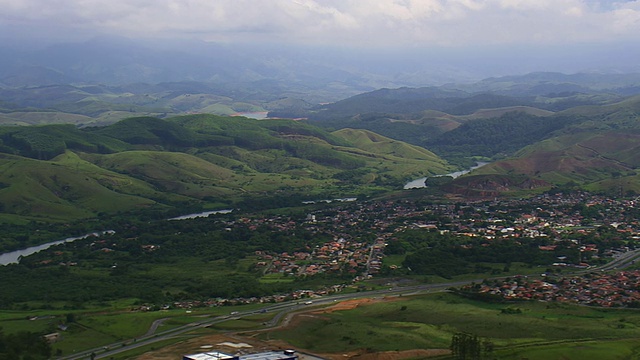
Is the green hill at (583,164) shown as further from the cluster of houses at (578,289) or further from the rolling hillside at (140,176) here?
the cluster of houses at (578,289)

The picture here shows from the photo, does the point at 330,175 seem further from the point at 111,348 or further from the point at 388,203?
the point at 111,348

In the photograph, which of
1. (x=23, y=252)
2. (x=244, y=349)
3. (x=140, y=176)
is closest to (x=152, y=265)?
(x=23, y=252)

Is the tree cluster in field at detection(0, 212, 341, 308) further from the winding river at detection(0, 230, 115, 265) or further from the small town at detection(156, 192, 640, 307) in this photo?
the winding river at detection(0, 230, 115, 265)

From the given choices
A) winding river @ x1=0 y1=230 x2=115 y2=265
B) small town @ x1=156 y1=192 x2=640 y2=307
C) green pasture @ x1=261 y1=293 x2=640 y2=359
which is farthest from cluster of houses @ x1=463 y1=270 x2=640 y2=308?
winding river @ x1=0 y1=230 x2=115 y2=265

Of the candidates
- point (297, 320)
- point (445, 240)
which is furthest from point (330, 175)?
point (297, 320)

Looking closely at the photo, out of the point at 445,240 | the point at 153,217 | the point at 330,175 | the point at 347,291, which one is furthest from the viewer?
the point at 330,175
